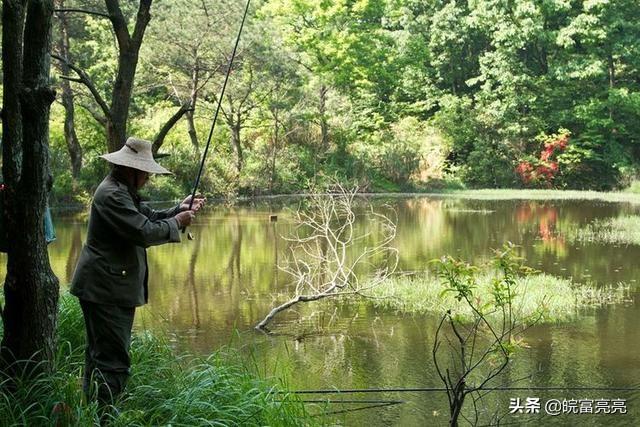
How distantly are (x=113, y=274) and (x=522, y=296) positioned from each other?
6.43 metres

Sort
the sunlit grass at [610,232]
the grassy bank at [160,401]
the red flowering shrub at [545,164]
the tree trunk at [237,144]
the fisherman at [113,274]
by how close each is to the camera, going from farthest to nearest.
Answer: the red flowering shrub at [545,164]
the tree trunk at [237,144]
the sunlit grass at [610,232]
the fisherman at [113,274]
the grassy bank at [160,401]

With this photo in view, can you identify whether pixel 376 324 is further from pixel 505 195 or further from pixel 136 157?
pixel 505 195

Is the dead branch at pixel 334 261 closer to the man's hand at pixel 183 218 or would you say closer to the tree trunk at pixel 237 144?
the man's hand at pixel 183 218

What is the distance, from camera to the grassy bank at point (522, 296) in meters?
8.80

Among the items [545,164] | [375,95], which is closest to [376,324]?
[545,164]

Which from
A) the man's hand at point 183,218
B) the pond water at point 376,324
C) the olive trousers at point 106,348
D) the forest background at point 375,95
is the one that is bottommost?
the pond water at point 376,324

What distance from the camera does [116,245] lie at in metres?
3.57

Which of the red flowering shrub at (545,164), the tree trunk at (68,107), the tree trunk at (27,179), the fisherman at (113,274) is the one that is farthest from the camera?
the red flowering shrub at (545,164)

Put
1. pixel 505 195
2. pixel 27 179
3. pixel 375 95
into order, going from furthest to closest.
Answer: pixel 375 95
pixel 505 195
pixel 27 179

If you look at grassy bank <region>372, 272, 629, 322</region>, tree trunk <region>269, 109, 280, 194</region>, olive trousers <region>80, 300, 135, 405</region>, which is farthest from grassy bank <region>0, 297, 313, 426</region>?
tree trunk <region>269, 109, 280, 194</region>

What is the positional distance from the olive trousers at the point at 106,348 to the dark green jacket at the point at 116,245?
0.06 m

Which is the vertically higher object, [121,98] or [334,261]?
[121,98]

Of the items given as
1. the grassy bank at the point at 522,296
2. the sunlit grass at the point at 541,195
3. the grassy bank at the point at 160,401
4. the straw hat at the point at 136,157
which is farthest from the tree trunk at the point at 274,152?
the straw hat at the point at 136,157

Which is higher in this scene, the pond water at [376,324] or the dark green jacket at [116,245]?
the dark green jacket at [116,245]
